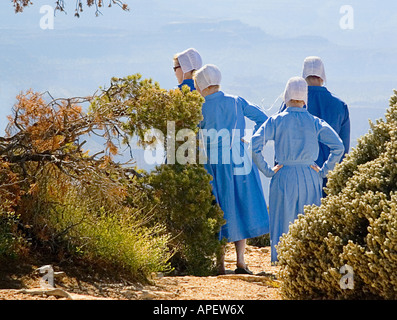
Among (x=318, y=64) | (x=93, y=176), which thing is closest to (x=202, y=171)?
(x=93, y=176)

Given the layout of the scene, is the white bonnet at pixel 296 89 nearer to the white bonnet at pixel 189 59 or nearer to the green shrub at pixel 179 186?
the green shrub at pixel 179 186

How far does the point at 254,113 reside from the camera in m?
8.70

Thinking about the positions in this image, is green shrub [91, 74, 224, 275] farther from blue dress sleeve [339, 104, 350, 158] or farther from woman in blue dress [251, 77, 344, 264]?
blue dress sleeve [339, 104, 350, 158]

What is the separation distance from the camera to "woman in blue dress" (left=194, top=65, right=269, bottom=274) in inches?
333

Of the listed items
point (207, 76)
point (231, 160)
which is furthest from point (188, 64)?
point (231, 160)

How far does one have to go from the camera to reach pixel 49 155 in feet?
22.8

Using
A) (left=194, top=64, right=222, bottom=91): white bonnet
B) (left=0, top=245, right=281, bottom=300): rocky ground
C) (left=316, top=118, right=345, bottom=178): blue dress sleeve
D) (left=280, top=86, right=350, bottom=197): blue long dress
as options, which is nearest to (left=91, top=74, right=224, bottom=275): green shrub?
(left=194, top=64, right=222, bottom=91): white bonnet

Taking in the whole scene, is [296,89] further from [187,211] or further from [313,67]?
[187,211]

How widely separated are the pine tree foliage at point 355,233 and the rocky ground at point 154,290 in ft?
1.46

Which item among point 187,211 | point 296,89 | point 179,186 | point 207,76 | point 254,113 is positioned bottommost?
point 187,211

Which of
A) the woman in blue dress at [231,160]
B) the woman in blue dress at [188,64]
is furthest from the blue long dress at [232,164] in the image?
the woman in blue dress at [188,64]

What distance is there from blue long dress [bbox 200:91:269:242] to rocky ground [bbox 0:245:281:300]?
3.91 ft

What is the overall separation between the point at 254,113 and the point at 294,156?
90cm
